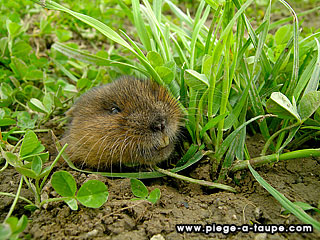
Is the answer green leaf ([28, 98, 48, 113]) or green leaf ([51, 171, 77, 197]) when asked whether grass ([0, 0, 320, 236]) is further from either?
green leaf ([51, 171, 77, 197])

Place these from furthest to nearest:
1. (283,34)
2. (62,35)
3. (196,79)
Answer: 1. (62,35)
2. (283,34)
3. (196,79)

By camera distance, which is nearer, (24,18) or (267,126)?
(267,126)

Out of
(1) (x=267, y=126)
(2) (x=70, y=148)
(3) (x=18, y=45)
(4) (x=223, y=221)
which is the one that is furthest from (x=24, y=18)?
(4) (x=223, y=221)

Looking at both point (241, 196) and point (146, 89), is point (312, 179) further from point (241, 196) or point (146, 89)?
point (146, 89)

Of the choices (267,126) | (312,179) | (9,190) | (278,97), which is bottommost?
(9,190)

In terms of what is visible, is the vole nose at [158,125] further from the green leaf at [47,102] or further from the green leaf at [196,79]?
the green leaf at [47,102]

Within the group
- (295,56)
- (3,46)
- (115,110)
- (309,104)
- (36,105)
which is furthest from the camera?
(3,46)

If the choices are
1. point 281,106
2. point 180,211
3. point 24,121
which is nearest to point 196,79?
point 281,106

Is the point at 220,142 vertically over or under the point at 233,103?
under

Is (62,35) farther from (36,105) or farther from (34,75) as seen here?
(36,105)
